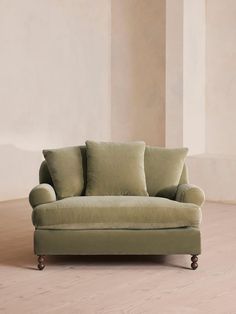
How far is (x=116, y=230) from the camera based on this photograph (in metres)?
4.92

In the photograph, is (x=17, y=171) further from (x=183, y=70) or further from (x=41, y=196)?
(x=41, y=196)

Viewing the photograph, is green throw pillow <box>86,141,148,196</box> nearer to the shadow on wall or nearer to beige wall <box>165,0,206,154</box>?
the shadow on wall

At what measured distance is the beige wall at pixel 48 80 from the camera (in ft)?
28.4

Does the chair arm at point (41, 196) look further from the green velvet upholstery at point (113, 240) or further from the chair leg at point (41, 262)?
the chair leg at point (41, 262)

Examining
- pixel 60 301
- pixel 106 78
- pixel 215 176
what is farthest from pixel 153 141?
pixel 60 301

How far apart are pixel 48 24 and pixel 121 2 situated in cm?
165

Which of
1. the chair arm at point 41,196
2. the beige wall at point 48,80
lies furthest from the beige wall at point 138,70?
the chair arm at point 41,196

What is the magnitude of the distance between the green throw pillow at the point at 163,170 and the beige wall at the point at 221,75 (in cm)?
387

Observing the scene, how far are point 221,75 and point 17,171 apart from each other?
309 centimetres

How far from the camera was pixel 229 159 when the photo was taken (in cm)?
849

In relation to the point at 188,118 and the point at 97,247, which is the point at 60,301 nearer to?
the point at 97,247

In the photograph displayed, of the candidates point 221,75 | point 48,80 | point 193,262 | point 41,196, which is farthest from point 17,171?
point 193,262

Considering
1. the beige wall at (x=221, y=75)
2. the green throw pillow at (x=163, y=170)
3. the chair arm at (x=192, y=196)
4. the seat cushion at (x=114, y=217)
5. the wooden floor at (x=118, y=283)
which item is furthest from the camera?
the beige wall at (x=221, y=75)

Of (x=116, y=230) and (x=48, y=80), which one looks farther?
(x=48, y=80)
